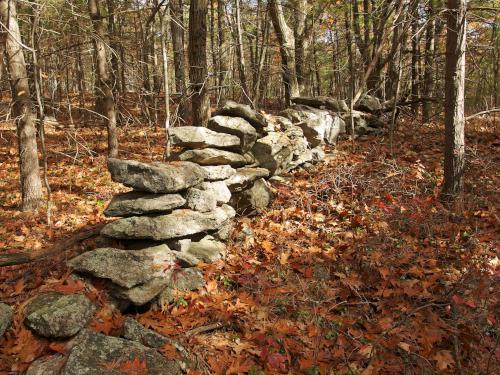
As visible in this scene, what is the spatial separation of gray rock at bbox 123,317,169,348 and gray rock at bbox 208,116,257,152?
13.1ft

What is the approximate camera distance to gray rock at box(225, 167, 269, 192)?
22.3ft

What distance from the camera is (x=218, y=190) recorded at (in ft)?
21.0

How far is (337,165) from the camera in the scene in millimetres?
8547

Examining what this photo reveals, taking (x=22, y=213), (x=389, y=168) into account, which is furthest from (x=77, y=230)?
(x=389, y=168)

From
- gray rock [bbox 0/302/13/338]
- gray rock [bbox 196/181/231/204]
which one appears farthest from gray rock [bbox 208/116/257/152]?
gray rock [bbox 0/302/13/338]

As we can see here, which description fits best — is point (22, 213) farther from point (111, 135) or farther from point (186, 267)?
point (186, 267)

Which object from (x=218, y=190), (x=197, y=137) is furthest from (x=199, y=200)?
(x=197, y=137)

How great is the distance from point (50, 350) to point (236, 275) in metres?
2.43

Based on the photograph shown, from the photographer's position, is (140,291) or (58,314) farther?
(140,291)

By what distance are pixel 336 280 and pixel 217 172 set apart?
2.63m

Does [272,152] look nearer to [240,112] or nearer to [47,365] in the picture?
[240,112]

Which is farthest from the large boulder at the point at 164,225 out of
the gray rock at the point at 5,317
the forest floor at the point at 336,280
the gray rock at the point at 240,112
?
the gray rock at the point at 240,112

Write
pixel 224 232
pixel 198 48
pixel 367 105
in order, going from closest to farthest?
1. pixel 224 232
2. pixel 198 48
3. pixel 367 105

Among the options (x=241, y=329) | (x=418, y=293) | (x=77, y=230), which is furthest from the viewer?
(x=77, y=230)
